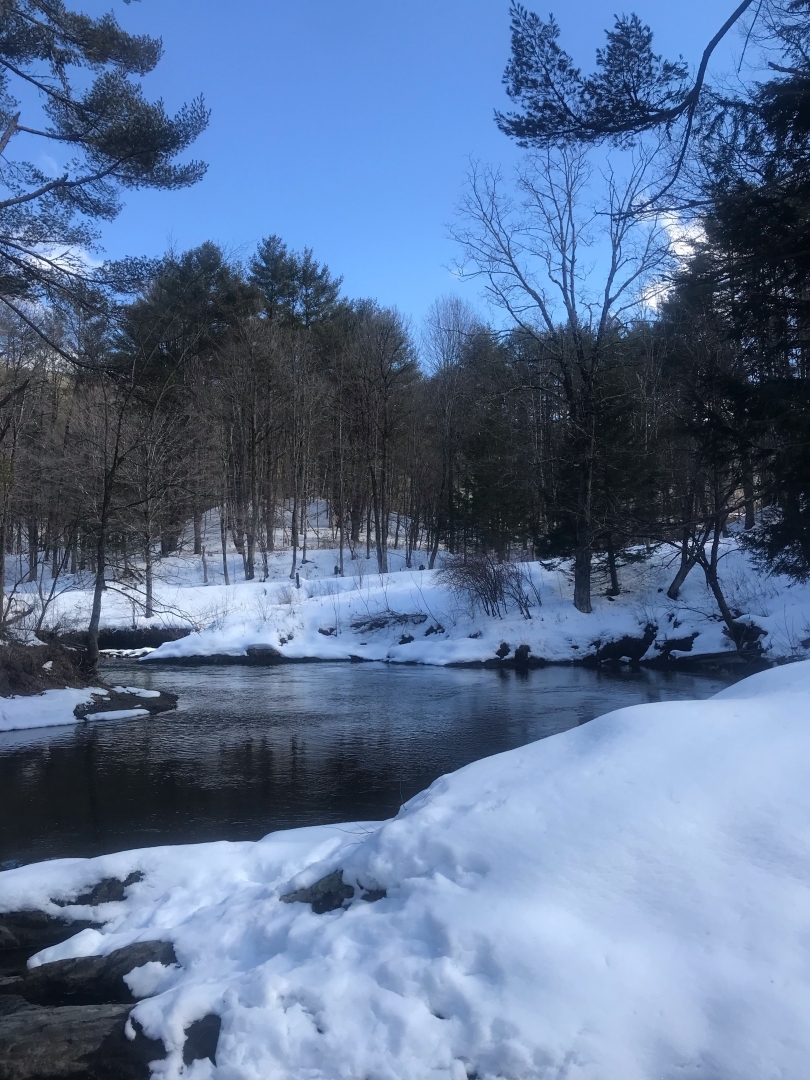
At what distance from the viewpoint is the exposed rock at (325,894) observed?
4730 mm

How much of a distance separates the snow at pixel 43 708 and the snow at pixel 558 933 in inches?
427

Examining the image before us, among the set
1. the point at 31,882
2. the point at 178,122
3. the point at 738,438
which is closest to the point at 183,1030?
the point at 31,882

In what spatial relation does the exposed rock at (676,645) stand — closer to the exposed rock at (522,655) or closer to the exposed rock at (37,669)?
the exposed rock at (522,655)

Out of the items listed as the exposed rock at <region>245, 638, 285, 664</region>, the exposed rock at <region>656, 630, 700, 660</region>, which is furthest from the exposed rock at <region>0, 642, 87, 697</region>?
the exposed rock at <region>656, 630, 700, 660</region>

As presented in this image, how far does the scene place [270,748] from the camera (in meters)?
13.1

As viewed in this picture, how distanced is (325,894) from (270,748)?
8.55 metres

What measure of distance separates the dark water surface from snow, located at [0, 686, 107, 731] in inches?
17.7

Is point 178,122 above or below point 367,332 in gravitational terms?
below

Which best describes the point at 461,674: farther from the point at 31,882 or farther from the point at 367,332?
the point at 367,332

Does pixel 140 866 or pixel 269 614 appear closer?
pixel 140 866

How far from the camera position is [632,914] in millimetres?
3984

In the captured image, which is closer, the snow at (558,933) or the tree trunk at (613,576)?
the snow at (558,933)

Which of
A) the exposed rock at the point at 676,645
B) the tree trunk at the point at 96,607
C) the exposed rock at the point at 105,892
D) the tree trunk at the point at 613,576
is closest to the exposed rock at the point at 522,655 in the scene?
the exposed rock at the point at 676,645

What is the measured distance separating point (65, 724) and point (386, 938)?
12.8 meters
